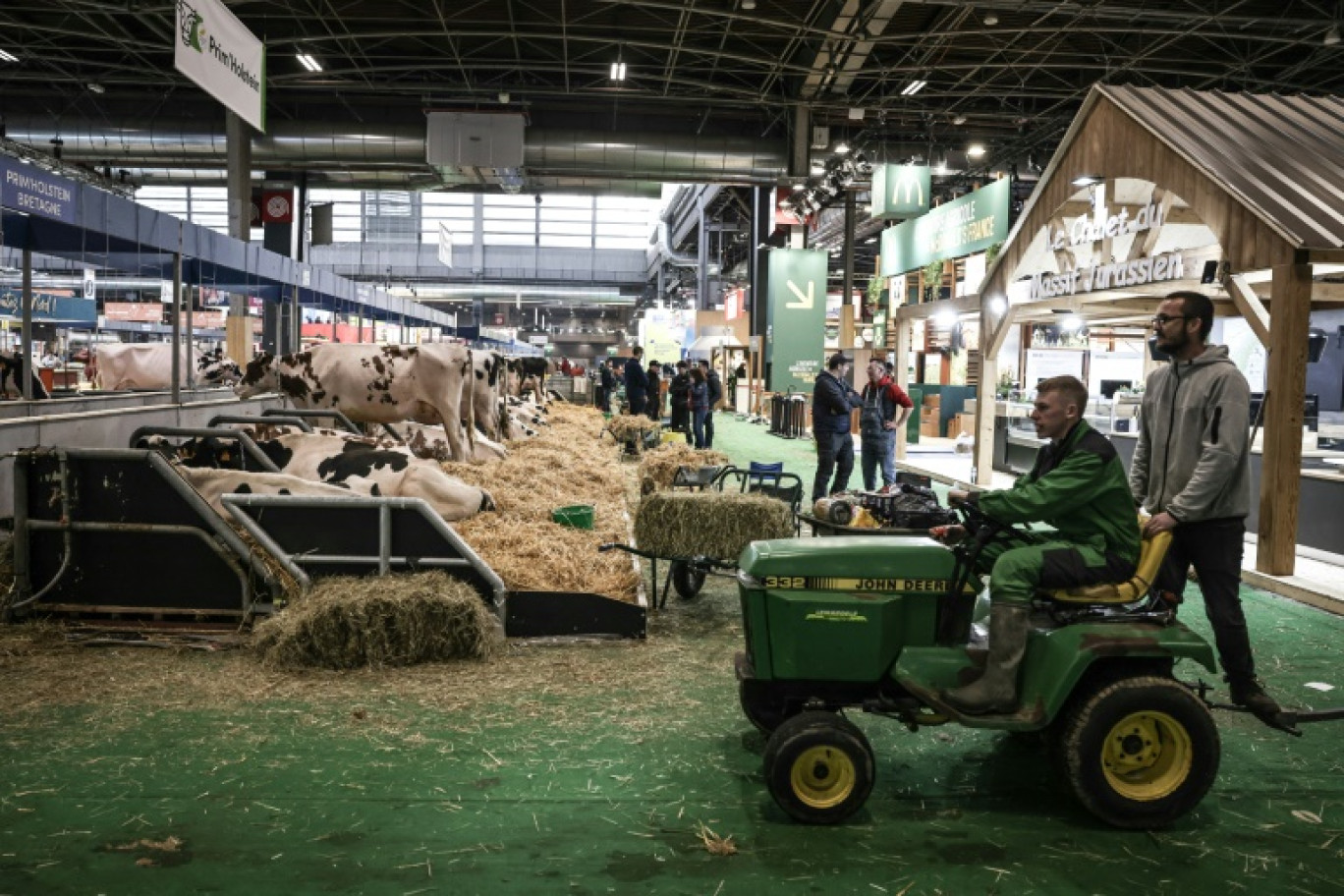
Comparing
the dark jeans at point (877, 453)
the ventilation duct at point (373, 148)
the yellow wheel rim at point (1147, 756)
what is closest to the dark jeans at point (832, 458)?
the dark jeans at point (877, 453)

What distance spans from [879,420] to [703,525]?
5.28 metres

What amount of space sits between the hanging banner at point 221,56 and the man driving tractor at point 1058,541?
22.1ft

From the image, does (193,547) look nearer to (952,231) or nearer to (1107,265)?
(1107,265)

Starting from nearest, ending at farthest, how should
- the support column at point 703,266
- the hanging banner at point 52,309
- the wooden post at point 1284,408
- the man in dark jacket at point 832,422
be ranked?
the wooden post at point 1284,408 < the man in dark jacket at point 832,422 < the hanging banner at point 52,309 < the support column at point 703,266

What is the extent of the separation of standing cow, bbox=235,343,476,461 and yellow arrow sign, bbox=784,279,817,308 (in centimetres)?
1294

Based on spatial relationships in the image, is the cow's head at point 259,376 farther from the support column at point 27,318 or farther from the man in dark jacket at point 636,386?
the man in dark jacket at point 636,386

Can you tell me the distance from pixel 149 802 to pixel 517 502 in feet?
16.8

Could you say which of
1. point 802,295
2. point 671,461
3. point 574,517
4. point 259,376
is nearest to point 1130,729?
point 574,517

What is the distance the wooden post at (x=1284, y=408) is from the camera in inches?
294

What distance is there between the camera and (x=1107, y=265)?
416 inches

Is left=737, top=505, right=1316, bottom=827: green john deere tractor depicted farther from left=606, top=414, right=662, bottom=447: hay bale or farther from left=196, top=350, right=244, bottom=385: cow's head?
left=196, top=350, right=244, bottom=385: cow's head

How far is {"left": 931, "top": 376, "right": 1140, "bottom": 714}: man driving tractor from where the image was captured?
12.0 ft

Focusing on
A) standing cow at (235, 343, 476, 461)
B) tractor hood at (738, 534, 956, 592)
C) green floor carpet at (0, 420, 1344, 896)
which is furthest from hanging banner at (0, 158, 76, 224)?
tractor hood at (738, 534, 956, 592)

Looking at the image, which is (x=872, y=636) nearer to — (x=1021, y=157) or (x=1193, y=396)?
(x=1193, y=396)
